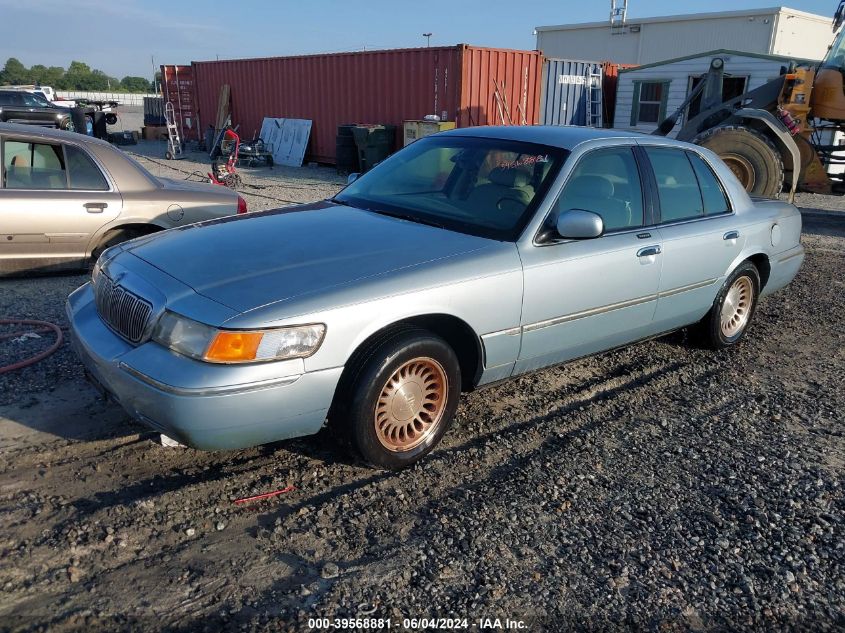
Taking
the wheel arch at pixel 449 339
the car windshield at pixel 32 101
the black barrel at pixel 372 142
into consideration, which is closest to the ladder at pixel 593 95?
the black barrel at pixel 372 142

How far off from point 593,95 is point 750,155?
11.4 metres

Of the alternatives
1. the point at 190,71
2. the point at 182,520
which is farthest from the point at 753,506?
the point at 190,71

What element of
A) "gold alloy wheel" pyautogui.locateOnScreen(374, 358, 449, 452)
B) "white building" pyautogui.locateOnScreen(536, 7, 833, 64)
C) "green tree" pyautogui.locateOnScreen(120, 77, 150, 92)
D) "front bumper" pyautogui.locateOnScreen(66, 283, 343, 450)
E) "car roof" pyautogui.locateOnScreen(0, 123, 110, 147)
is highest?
"white building" pyautogui.locateOnScreen(536, 7, 833, 64)

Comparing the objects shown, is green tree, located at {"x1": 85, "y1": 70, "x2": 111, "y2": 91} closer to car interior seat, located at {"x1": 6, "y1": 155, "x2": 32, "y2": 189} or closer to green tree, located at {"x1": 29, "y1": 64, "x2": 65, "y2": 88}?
green tree, located at {"x1": 29, "y1": 64, "x2": 65, "y2": 88}

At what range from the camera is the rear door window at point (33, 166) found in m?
5.98

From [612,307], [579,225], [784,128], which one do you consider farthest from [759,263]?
[784,128]

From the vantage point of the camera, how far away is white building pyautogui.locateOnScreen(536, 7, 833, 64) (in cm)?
2584

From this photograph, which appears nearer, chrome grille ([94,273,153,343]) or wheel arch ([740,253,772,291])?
chrome grille ([94,273,153,343])

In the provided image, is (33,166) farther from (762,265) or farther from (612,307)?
(762,265)

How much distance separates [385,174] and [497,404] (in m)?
1.72

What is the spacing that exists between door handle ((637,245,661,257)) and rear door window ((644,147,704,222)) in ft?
0.90

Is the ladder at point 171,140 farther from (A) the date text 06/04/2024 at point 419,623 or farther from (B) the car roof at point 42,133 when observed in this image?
(A) the date text 06/04/2024 at point 419,623

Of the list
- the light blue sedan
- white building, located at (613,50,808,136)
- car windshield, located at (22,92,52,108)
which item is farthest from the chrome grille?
car windshield, located at (22,92,52,108)

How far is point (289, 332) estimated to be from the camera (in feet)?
9.91
